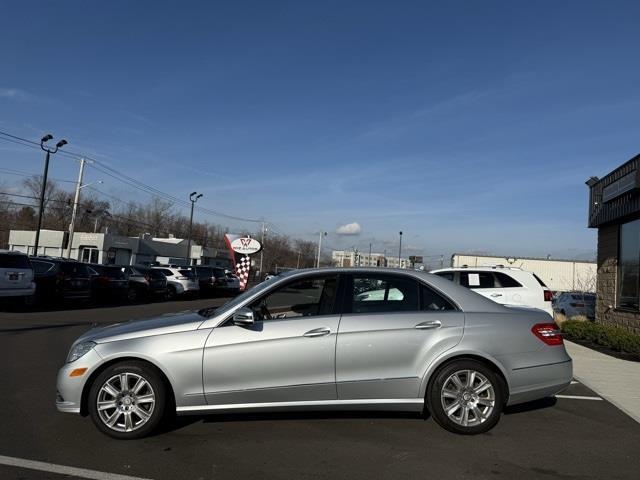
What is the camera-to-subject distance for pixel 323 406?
520cm

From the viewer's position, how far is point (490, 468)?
14.9 ft

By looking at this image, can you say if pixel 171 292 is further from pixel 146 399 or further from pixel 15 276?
pixel 146 399

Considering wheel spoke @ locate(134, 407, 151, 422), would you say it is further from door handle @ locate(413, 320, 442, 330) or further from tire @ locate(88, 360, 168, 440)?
door handle @ locate(413, 320, 442, 330)

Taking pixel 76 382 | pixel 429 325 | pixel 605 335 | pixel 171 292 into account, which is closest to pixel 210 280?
pixel 171 292

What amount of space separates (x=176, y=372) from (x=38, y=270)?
16.6 meters

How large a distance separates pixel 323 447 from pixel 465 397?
145cm

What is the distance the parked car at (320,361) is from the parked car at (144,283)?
20.3 metres

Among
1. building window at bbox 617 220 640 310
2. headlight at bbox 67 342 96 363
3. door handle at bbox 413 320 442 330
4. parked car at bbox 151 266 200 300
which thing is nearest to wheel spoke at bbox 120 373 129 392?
headlight at bbox 67 342 96 363

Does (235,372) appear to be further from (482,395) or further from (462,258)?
(462,258)

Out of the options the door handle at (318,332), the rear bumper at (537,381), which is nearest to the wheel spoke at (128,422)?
the door handle at (318,332)

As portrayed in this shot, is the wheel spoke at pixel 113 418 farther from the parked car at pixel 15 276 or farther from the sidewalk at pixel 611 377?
the parked car at pixel 15 276

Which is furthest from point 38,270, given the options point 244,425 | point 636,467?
point 636,467

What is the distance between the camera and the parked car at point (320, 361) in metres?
5.08

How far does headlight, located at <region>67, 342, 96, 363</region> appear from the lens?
5.18 meters
